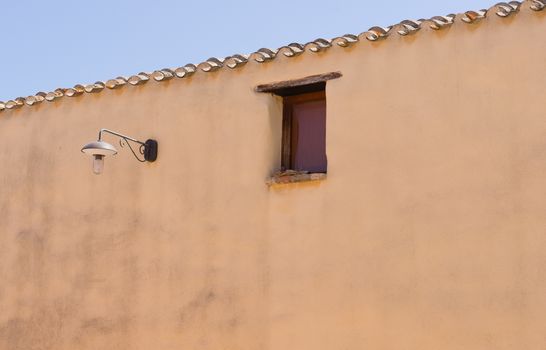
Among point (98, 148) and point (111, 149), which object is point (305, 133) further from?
point (98, 148)

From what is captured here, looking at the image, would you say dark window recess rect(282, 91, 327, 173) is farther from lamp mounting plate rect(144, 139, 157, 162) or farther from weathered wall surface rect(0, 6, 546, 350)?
lamp mounting plate rect(144, 139, 157, 162)

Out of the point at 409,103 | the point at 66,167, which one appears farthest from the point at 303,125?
the point at 66,167

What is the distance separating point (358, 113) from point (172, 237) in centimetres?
250

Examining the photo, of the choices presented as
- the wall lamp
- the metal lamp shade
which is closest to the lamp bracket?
the wall lamp

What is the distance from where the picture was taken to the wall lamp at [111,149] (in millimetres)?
10516

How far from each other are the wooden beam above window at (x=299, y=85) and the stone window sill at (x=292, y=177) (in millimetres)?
876

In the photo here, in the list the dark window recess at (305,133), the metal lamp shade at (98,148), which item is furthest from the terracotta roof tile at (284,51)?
the metal lamp shade at (98,148)

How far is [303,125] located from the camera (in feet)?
34.7

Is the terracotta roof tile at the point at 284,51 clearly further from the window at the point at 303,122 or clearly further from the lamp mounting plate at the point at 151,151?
the lamp mounting plate at the point at 151,151

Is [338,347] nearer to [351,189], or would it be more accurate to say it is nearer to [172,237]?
[351,189]

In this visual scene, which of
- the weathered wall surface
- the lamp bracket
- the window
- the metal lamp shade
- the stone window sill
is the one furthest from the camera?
the lamp bracket

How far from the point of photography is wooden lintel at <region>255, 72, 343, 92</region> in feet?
33.2

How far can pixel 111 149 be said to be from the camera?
10.6 metres

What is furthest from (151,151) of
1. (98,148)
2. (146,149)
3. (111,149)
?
(98,148)
